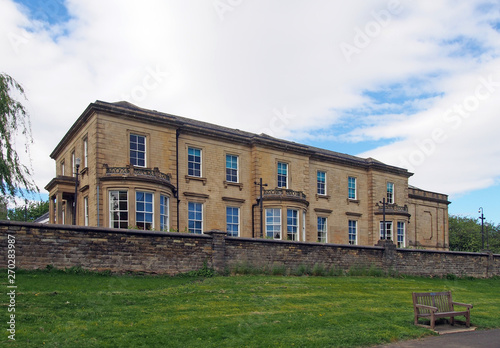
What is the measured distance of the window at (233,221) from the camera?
3173 cm

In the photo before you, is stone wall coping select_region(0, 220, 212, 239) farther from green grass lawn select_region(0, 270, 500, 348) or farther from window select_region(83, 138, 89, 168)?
window select_region(83, 138, 89, 168)

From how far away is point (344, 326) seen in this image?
12.5 m

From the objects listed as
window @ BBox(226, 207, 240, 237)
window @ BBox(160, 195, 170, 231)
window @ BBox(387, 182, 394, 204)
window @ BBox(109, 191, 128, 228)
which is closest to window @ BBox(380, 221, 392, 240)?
window @ BBox(387, 182, 394, 204)

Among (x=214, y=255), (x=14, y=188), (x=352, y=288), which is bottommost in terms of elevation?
(x=352, y=288)

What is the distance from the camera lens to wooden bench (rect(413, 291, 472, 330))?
1335 cm

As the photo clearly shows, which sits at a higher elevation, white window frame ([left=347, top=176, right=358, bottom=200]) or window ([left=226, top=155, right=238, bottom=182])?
window ([left=226, top=155, right=238, bottom=182])

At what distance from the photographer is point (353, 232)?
1556 inches

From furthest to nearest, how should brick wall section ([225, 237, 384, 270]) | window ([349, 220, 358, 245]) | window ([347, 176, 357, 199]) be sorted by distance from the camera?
window ([347, 176, 357, 199]) → window ([349, 220, 358, 245]) → brick wall section ([225, 237, 384, 270])

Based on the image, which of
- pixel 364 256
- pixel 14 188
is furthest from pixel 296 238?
pixel 14 188

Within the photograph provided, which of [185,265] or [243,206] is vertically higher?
[243,206]

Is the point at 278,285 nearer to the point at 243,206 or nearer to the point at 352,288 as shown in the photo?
the point at 352,288

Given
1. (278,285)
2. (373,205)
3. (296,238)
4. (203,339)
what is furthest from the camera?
(373,205)

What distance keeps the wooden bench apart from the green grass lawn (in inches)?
21.0

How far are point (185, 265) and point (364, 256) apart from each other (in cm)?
1134
